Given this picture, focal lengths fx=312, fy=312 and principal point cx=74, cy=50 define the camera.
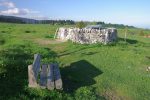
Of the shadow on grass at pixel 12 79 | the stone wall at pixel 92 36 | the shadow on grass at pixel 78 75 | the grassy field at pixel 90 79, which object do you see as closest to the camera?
the shadow on grass at pixel 12 79

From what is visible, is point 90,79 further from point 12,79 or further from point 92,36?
point 92,36

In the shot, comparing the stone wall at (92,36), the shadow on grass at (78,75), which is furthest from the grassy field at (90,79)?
the stone wall at (92,36)

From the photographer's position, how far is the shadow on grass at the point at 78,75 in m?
11.6

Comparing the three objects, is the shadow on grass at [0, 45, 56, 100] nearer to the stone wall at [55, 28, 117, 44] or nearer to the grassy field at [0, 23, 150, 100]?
the grassy field at [0, 23, 150, 100]

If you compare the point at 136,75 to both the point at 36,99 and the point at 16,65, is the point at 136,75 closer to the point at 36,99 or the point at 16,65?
the point at 16,65

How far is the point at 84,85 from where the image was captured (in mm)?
11711

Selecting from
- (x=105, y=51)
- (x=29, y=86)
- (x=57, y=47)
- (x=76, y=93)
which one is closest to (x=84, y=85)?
(x=76, y=93)

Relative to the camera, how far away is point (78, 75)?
1330 centimetres

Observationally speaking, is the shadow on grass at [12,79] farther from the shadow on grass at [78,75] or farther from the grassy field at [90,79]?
the shadow on grass at [78,75]

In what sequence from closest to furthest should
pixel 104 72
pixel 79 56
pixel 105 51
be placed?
pixel 104 72, pixel 79 56, pixel 105 51

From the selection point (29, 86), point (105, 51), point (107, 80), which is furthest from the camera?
point (105, 51)

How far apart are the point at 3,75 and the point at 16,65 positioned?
1412 millimetres

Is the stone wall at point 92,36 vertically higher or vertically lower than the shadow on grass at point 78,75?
higher

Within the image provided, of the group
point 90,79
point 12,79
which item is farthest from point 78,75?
point 12,79
